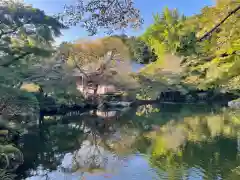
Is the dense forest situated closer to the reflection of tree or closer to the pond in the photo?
the pond

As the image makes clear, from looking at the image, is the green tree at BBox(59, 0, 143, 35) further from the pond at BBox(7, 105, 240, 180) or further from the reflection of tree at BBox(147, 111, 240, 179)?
the reflection of tree at BBox(147, 111, 240, 179)

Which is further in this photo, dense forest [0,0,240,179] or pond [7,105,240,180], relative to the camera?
pond [7,105,240,180]

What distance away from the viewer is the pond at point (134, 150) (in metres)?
6.31

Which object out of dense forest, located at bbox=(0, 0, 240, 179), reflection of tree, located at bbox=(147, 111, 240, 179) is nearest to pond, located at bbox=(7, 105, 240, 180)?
reflection of tree, located at bbox=(147, 111, 240, 179)

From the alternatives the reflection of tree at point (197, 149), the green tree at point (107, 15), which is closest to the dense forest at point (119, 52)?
the green tree at point (107, 15)

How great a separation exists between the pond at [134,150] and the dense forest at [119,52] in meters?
1.12

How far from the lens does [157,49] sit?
4.77 feet

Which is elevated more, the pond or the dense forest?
the dense forest

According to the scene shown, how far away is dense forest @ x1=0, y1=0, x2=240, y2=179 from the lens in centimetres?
149

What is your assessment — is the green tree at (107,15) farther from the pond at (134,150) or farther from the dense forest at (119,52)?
the pond at (134,150)

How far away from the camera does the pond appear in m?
6.31

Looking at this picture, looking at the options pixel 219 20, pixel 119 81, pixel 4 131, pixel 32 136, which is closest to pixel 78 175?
pixel 4 131

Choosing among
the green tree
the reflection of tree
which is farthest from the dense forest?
the reflection of tree

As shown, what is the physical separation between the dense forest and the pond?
1117mm
